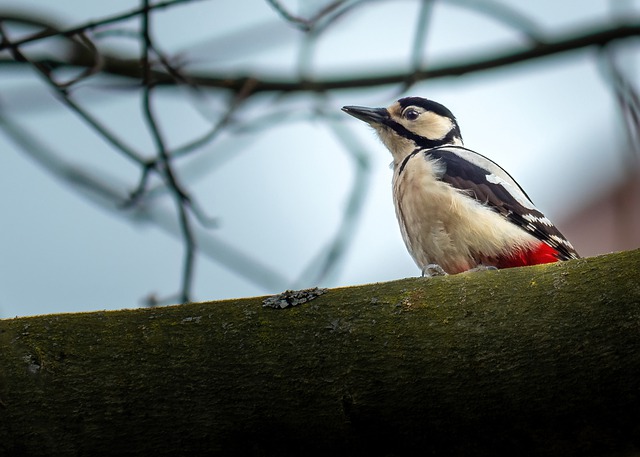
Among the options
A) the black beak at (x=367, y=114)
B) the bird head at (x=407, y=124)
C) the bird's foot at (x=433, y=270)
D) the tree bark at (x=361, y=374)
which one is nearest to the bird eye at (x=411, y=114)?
the bird head at (x=407, y=124)

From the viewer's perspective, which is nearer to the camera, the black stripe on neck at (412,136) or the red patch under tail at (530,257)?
the red patch under tail at (530,257)

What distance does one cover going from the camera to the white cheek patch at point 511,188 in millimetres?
4312

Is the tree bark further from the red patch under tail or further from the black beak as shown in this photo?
the black beak

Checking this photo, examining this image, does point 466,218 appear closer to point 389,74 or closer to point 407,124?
point 389,74

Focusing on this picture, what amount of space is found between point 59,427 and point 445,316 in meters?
0.99

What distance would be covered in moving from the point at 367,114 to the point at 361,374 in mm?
3185

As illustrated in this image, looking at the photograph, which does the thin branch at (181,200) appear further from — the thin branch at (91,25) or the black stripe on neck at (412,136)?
the black stripe on neck at (412,136)

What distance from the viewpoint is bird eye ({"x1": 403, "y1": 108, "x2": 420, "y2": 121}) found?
5.31 metres

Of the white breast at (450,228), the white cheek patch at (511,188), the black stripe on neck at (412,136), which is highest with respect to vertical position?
the black stripe on neck at (412,136)

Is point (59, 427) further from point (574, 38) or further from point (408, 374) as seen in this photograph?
point (574, 38)

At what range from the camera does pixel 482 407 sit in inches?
85.1

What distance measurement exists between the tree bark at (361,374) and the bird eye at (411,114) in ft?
9.82

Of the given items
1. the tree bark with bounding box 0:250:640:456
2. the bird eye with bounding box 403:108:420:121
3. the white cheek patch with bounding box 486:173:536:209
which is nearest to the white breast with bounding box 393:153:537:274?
the white cheek patch with bounding box 486:173:536:209

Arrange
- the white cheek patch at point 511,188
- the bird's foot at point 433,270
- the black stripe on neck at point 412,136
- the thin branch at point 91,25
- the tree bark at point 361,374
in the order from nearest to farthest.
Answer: the tree bark at point 361,374 < the thin branch at point 91,25 < the bird's foot at point 433,270 < the white cheek patch at point 511,188 < the black stripe on neck at point 412,136
